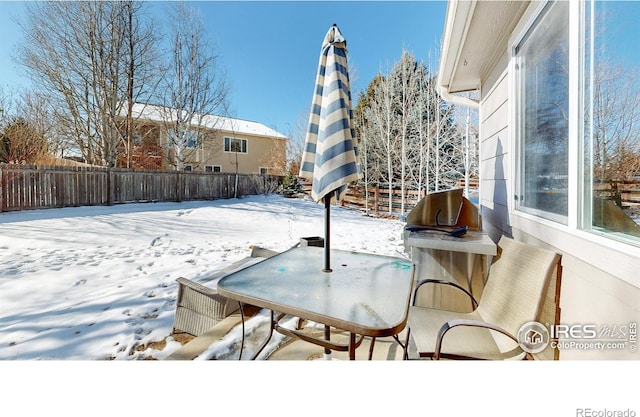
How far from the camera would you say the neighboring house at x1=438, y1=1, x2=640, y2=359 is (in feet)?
3.69

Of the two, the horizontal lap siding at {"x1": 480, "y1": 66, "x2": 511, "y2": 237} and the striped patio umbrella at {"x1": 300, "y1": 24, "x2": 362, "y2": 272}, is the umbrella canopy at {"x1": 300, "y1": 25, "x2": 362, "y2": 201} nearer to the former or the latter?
the striped patio umbrella at {"x1": 300, "y1": 24, "x2": 362, "y2": 272}

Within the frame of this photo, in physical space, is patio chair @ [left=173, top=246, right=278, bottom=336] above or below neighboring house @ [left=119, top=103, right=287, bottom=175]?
below

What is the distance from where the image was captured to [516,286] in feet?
4.96

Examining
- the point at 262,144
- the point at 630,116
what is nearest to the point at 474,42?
the point at 630,116

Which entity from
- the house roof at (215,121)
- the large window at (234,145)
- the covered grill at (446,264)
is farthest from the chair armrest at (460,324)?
the large window at (234,145)

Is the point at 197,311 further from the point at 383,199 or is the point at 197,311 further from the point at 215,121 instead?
the point at 215,121

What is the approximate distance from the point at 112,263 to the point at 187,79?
32.4 feet

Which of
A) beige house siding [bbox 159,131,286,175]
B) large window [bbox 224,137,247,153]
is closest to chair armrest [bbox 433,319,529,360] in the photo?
beige house siding [bbox 159,131,286,175]

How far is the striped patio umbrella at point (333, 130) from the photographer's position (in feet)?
4.91

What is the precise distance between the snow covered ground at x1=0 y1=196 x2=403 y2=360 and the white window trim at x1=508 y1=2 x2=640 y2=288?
2558mm

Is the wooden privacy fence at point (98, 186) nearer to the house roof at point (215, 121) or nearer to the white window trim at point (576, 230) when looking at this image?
the house roof at point (215, 121)

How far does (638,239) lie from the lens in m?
1.03
